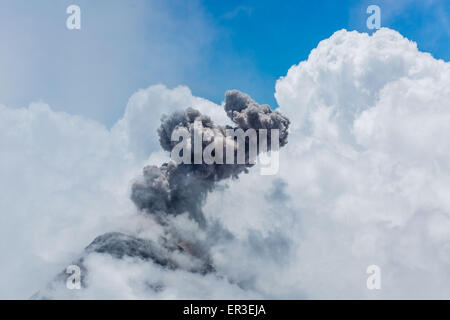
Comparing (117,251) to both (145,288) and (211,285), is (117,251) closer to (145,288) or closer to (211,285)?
(145,288)

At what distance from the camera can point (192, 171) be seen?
316ft

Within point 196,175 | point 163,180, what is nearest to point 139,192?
point 163,180

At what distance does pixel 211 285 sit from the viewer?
12238cm

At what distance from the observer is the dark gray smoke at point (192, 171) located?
96.9 meters

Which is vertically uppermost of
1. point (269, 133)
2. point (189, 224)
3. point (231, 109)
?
point (231, 109)

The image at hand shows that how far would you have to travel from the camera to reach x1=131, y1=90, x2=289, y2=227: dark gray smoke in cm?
9694
